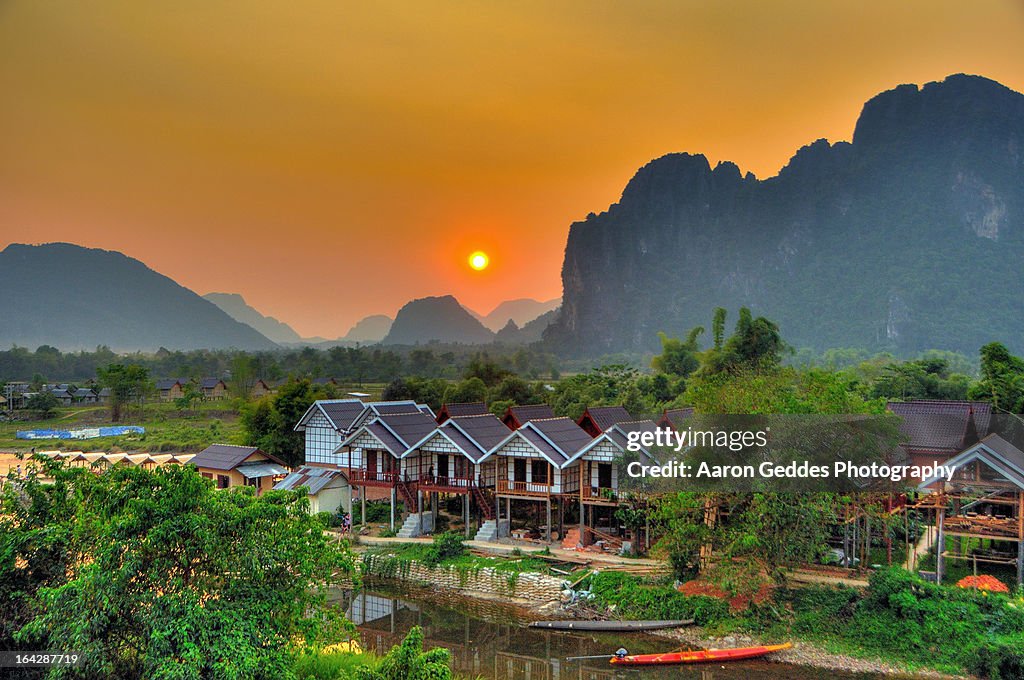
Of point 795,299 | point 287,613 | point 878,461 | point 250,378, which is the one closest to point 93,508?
point 287,613

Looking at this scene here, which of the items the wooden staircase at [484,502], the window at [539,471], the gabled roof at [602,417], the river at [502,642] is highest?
the gabled roof at [602,417]

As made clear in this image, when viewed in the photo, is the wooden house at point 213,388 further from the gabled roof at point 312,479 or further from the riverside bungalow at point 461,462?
the riverside bungalow at point 461,462

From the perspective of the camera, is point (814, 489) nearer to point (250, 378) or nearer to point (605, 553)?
point (605, 553)

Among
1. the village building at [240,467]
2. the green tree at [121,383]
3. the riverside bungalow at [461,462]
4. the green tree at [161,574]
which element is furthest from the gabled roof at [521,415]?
the green tree at [121,383]

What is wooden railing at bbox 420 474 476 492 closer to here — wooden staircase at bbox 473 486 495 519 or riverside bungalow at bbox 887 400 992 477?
wooden staircase at bbox 473 486 495 519

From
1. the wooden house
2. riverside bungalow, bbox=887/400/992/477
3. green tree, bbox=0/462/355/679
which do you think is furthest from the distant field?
riverside bungalow, bbox=887/400/992/477

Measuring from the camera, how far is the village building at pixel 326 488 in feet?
81.9

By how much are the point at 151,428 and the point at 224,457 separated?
28035 millimetres

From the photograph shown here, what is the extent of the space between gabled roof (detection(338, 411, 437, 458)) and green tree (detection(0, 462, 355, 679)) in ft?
43.0

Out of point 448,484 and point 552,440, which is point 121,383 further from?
point 552,440

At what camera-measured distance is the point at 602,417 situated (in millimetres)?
26047

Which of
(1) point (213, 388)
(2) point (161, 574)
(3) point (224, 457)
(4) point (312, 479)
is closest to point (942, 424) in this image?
(4) point (312, 479)

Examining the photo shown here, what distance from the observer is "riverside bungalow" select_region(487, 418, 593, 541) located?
70.1 feet

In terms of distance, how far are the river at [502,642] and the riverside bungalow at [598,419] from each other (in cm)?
840
